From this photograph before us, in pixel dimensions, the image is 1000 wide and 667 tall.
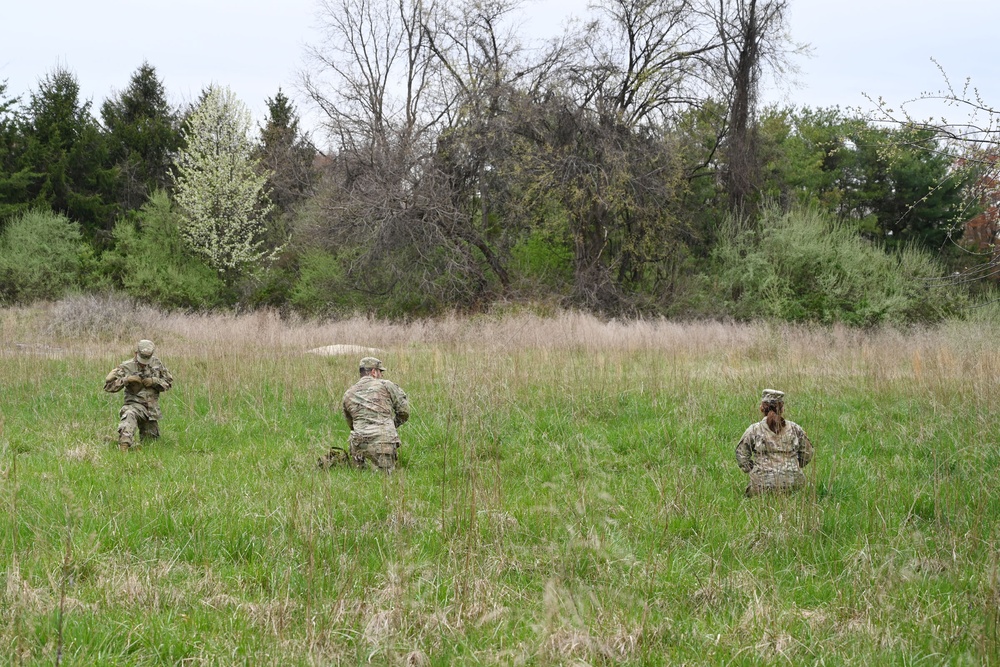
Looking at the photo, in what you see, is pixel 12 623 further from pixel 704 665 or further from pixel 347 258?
pixel 347 258

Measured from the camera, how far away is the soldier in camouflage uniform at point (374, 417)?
23.5 ft

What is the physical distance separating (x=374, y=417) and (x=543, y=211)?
722 inches

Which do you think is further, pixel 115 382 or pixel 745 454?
pixel 115 382

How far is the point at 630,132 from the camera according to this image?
Answer: 24828 millimetres

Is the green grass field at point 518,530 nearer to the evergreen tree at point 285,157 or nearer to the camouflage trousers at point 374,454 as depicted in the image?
the camouflage trousers at point 374,454

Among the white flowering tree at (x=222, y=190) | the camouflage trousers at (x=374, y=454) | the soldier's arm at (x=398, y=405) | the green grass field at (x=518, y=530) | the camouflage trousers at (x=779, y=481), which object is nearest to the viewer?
the green grass field at (x=518, y=530)

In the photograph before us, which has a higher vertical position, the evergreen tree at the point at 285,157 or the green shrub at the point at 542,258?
the evergreen tree at the point at 285,157

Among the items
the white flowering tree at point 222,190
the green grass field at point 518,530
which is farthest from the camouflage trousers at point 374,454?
the white flowering tree at point 222,190

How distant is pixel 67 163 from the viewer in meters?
35.2

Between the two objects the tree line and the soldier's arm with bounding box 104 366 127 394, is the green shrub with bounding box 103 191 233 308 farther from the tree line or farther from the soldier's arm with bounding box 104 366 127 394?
the soldier's arm with bounding box 104 366 127 394

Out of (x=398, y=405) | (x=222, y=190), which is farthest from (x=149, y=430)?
(x=222, y=190)

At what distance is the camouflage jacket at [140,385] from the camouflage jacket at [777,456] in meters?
6.04

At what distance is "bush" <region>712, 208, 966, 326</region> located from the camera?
68.4 ft

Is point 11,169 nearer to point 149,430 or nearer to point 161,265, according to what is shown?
point 161,265
